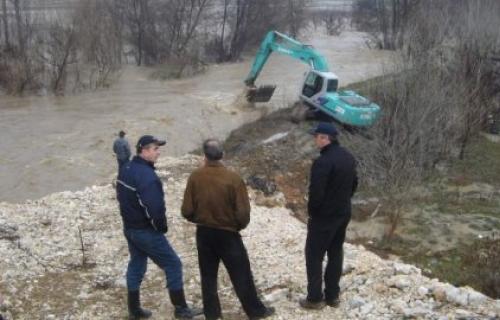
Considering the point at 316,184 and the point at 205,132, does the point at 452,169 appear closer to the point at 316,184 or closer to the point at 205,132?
the point at 205,132

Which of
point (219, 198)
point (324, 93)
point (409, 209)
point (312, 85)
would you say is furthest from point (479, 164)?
point (219, 198)

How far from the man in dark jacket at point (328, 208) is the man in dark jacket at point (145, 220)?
3.92ft

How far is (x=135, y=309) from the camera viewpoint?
5.71 metres

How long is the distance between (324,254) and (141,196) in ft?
5.75

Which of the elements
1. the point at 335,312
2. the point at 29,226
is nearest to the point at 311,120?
the point at 29,226

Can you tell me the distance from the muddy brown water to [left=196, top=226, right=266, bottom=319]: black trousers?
34.0 feet

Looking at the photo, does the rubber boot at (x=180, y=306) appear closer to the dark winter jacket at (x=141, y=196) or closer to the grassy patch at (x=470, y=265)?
the dark winter jacket at (x=141, y=196)

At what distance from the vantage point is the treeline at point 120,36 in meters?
28.8

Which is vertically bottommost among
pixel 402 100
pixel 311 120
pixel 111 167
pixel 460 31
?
pixel 111 167

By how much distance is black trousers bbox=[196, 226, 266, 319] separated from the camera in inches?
207

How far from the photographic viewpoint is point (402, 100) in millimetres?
12484

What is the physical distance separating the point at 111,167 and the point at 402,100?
332 inches

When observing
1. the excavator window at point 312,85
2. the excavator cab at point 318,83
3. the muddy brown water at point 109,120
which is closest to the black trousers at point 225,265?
the muddy brown water at point 109,120

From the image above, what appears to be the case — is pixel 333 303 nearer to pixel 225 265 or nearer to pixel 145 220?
pixel 225 265
